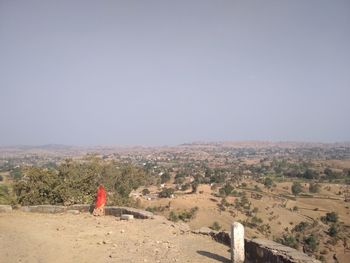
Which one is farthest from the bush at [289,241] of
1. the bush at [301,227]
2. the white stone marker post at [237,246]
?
the white stone marker post at [237,246]

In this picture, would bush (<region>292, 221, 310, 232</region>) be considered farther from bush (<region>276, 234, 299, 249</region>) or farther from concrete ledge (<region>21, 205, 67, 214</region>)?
concrete ledge (<region>21, 205, 67, 214</region>)

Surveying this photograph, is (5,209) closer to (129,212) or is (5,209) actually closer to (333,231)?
(129,212)

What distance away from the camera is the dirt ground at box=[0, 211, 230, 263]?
844 centimetres

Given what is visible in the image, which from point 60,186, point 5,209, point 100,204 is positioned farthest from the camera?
point 60,186

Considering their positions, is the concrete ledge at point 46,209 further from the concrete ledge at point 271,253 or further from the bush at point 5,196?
the concrete ledge at point 271,253

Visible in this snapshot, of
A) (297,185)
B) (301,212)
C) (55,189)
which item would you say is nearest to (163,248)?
(55,189)

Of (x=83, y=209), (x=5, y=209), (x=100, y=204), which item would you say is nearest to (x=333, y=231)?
(x=83, y=209)

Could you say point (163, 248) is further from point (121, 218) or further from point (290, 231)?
point (290, 231)

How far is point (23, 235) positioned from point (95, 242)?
243 centimetres

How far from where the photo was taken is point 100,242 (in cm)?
961

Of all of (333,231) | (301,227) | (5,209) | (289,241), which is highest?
(5,209)

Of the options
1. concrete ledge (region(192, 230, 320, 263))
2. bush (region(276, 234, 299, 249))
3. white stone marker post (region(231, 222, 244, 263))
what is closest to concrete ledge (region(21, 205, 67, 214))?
concrete ledge (region(192, 230, 320, 263))

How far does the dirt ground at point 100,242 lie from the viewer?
844 centimetres

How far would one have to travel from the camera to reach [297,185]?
65.6 meters
